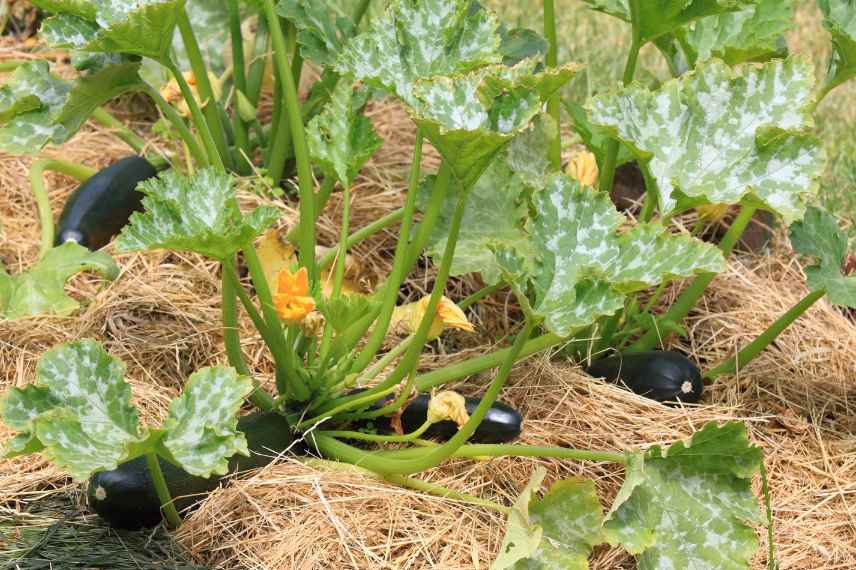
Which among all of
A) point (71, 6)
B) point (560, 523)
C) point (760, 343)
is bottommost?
point (560, 523)

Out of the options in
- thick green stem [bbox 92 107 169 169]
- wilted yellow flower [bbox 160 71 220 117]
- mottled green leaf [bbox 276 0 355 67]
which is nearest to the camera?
mottled green leaf [bbox 276 0 355 67]

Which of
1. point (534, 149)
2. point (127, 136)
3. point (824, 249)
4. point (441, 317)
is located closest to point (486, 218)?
point (534, 149)

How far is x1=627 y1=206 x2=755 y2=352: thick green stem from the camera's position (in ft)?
6.47

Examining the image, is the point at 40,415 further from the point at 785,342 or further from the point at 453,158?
the point at 785,342

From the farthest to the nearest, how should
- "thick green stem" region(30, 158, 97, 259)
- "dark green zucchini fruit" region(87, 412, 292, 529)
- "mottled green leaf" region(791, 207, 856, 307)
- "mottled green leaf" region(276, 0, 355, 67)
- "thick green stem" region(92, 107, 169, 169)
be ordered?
"thick green stem" region(92, 107, 169, 169)
"thick green stem" region(30, 158, 97, 259)
"mottled green leaf" region(276, 0, 355, 67)
"mottled green leaf" region(791, 207, 856, 307)
"dark green zucchini fruit" region(87, 412, 292, 529)

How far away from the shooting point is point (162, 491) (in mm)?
1568

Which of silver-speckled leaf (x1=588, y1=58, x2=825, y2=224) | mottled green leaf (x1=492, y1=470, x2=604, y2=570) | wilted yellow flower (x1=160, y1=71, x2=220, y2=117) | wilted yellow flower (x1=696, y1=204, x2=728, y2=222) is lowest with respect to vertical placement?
mottled green leaf (x1=492, y1=470, x2=604, y2=570)

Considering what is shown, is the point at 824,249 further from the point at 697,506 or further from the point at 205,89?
the point at 205,89

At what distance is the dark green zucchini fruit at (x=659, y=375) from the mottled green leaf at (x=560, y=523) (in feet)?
1.20

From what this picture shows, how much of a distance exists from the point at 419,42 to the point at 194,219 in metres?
0.43

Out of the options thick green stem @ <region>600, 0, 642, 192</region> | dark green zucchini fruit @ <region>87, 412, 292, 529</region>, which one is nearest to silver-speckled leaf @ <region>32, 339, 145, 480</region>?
dark green zucchini fruit @ <region>87, 412, 292, 529</region>

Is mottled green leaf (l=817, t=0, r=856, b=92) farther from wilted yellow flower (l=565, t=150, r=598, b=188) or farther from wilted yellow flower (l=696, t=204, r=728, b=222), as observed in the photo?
wilted yellow flower (l=565, t=150, r=598, b=188)

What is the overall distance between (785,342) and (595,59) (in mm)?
1232

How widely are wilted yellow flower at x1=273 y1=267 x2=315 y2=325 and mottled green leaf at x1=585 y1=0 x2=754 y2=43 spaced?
0.65 m
